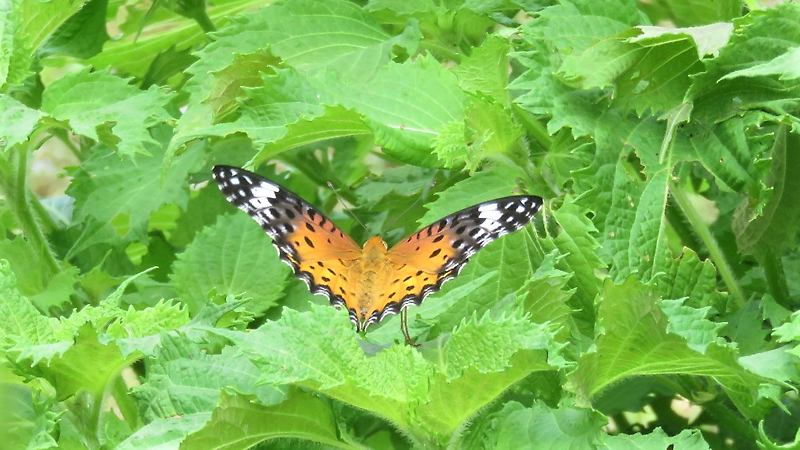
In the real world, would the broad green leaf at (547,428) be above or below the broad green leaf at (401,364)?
below

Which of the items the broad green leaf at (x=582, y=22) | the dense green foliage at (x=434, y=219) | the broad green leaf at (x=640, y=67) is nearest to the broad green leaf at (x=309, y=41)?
the dense green foliage at (x=434, y=219)

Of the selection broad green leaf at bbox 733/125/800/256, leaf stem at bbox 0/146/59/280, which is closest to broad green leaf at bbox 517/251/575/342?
broad green leaf at bbox 733/125/800/256

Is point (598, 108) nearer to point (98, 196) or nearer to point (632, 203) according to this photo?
point (632, 203)

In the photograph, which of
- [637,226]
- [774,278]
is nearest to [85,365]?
[637,226]

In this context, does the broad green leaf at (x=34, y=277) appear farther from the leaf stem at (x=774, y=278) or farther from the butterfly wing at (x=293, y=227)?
the leaf stem at (x=774, y=278)

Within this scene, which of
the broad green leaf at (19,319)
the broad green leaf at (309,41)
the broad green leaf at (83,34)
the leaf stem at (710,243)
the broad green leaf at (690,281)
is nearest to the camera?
the broad green leaf at (19,319)

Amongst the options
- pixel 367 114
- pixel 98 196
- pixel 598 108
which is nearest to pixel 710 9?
pixel 598 108

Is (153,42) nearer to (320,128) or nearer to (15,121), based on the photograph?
(15,121)
